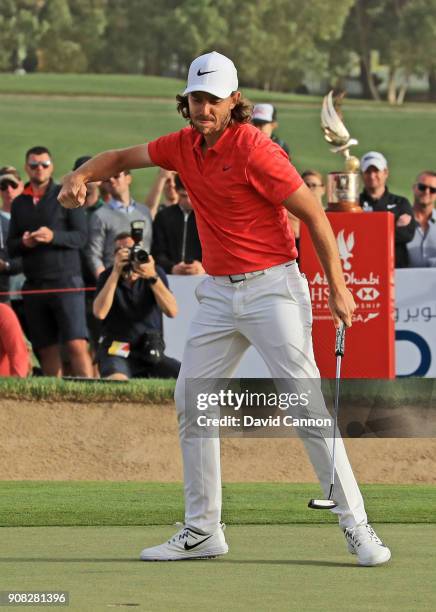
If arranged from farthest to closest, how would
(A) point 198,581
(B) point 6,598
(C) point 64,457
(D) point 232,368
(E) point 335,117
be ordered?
(E) point 335,117 < (C) point 64,457 < (D) point 232,368 < (A) point 198,581 < (B) point 6,598

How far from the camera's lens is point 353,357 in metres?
12.9

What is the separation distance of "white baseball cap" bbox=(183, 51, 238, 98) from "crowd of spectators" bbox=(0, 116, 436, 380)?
5392 mm

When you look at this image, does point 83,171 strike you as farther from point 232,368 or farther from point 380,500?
point 380,500

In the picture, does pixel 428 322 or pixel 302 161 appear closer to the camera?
pixel 428 322

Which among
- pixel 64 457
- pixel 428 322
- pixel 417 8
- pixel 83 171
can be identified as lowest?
pixel 64 457

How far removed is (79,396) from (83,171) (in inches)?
199

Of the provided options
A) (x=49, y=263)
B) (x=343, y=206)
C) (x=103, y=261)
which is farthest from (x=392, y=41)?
(x=343, y=206)

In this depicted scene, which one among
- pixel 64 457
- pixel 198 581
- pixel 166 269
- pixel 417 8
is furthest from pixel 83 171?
pixel 417 8

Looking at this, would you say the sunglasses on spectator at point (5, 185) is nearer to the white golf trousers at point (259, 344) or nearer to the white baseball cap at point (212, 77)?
the white golf trousers at point (259, 344)

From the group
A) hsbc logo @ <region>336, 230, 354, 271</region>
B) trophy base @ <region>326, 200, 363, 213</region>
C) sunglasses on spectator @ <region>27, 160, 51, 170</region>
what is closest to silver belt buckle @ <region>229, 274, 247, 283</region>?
hsbc logo @ <region>336, 230, 354, 271</region>

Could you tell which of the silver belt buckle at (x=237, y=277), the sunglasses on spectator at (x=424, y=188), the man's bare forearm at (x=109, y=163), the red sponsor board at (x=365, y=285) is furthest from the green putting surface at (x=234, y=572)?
the sunglasses on spectator at (x=424, y=188)

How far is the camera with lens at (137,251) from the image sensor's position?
12289mm

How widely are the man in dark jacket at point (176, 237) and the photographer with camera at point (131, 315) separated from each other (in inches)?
59.0

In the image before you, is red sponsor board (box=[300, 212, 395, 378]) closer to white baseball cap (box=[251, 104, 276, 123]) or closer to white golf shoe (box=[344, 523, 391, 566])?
white baseball cap (box=[251, 104, 276, 123])
